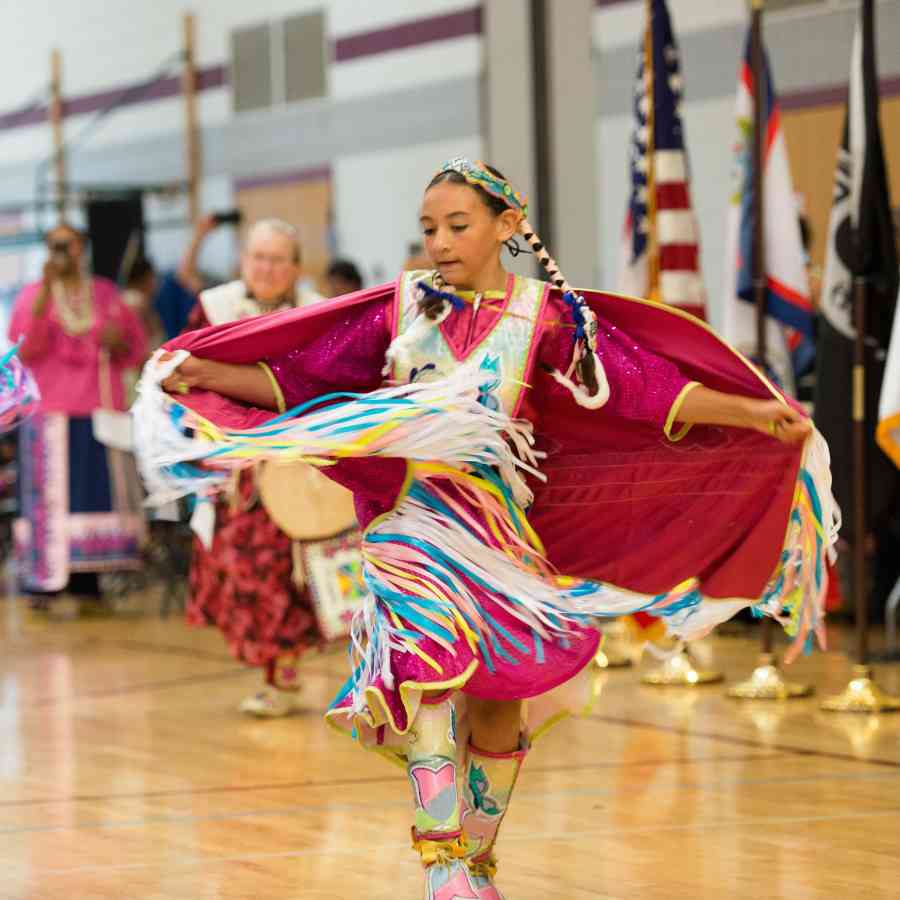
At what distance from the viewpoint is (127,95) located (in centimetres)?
1101

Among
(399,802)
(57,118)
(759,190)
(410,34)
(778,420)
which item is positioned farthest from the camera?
(57,118)

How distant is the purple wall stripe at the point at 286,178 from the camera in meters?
10.0

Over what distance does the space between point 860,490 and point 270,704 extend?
5.99ft

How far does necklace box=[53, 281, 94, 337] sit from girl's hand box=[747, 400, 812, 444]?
522cm

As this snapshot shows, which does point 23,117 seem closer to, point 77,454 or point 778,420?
point 77,454

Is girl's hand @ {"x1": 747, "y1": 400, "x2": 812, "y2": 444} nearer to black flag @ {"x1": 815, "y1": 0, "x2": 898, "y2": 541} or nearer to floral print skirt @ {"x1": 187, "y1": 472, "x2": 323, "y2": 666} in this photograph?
black flag @ {"x1": 815, "y1": 0, "x2": 898, "y2": 541}

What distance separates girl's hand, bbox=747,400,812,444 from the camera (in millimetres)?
2959

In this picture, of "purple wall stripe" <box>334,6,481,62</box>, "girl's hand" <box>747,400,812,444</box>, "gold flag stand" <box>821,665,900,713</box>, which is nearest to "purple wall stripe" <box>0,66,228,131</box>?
"purple wall stripe" <box>334,6,481,62</box>

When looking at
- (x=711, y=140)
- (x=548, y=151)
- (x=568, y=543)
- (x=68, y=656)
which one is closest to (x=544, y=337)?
(x=568, y=543)

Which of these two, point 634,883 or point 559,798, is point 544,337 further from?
point 559,798

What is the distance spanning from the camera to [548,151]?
339 inches

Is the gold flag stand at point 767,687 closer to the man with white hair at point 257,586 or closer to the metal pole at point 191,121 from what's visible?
the man with white hair at point 257,586

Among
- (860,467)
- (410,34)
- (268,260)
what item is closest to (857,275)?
(860,467)

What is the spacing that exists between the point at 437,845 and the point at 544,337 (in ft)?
2.75
